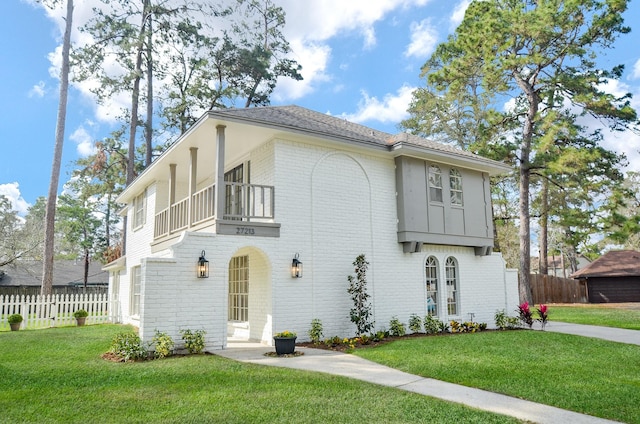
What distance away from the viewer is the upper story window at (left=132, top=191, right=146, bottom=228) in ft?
54.4

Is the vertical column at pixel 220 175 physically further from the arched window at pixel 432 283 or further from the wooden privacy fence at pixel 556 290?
the wooden privacy fence at pixel 556 290

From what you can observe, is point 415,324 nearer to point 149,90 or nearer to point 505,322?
point 505,322

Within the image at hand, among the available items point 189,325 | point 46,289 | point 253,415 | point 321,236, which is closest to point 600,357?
point 321,236

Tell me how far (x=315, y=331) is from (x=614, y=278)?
2473cm

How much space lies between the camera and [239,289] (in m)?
11.5

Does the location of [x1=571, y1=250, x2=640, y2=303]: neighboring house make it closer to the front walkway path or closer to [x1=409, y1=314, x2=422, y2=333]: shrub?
[x1=409, y1=314, x2=422, y2=333]: shrub

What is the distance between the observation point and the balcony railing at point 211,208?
9.84m

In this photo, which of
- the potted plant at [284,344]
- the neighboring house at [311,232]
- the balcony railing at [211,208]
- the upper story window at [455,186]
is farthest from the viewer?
the upper story window at [455,186]

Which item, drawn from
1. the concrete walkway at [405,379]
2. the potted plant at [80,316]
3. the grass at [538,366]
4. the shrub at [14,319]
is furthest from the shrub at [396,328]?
the shrub at [14,319]

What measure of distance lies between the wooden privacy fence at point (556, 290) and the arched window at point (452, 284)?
1484 centimetres

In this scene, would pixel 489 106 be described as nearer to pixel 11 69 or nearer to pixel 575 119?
pixel 575 119

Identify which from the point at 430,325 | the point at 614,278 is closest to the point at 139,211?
the point at 430,325

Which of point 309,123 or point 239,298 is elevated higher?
point 309,123

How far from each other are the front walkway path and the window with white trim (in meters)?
1.70
